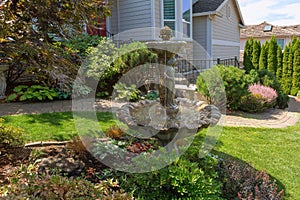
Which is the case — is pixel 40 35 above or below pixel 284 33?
below

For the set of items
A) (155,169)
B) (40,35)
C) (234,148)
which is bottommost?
(234,148)

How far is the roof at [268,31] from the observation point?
86.5 feet

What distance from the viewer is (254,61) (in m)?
14.8

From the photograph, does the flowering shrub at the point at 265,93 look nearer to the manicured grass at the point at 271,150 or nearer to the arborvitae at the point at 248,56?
the manicured grass at the point at 271,150

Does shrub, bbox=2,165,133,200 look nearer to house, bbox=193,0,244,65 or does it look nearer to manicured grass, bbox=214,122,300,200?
manicured grass, bbox=214,122,300,200

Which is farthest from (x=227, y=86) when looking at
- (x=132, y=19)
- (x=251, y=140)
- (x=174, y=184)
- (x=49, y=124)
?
(x=132, y=19)

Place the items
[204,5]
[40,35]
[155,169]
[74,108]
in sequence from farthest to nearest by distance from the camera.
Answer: [204,5] → [74,108] → [40,35] → [155,169]

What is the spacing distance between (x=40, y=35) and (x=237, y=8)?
1692cm

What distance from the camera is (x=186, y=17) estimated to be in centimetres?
1250

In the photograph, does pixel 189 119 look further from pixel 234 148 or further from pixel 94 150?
pixel 234 148

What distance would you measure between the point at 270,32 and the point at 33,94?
27006 millimetres

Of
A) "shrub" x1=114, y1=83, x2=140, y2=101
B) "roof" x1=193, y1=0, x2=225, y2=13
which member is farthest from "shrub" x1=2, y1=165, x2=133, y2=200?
"roof" x1=193, y1=0, x2=225, y2=13

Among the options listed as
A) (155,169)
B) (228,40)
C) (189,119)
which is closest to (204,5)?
(228,40)

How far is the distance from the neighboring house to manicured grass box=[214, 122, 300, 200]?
72.3 feet
